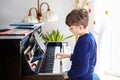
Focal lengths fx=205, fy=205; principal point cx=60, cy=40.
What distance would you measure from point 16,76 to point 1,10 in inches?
77.9

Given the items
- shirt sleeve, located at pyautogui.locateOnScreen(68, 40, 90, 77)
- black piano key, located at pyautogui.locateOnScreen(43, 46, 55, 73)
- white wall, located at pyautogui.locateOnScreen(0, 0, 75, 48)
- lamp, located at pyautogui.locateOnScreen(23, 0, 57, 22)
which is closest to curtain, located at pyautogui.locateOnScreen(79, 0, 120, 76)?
white wall, located at pyautogui.locateOnScreen(0, 0, 75, 48)

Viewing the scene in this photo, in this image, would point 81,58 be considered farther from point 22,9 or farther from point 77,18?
point 22,9

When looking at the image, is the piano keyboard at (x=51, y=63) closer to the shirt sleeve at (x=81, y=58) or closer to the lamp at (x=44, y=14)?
the shirt sleeve at (x=81, y=58)

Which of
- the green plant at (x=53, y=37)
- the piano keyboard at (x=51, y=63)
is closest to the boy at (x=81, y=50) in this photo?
the piano keyboard at (x=51, y=63)

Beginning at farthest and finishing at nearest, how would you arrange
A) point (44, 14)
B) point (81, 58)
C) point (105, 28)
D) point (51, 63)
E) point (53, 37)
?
point (105, 28), point (53, 37), point (44, 14), point (51, 63), point (81, 58)

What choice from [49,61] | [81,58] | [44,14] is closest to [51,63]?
[49,61]

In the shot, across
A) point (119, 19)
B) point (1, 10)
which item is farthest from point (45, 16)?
point (119, 19)

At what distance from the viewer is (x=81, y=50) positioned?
152 cm

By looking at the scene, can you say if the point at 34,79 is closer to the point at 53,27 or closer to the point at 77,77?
the point at 77,77

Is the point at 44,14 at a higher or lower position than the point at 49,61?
higher

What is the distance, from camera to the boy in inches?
59.4

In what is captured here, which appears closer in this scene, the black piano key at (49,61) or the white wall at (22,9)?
the black piano key at (49,61)

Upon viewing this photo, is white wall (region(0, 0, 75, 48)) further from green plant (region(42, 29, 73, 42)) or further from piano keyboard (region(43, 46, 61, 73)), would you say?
piano keyboard (region(43, 46, 61, 73))

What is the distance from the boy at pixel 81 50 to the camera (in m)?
1.51
